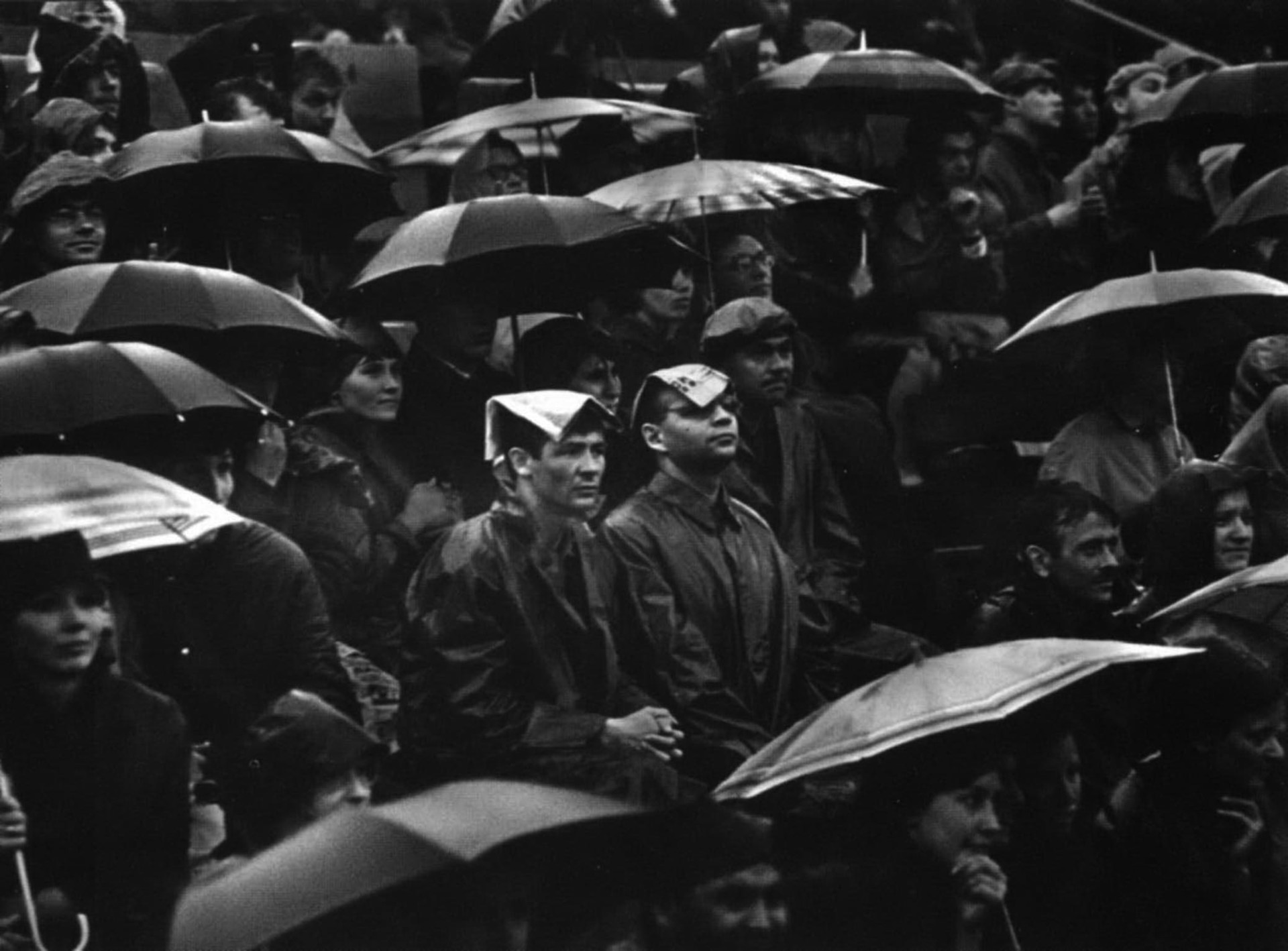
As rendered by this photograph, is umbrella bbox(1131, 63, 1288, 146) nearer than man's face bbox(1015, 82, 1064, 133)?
Yes

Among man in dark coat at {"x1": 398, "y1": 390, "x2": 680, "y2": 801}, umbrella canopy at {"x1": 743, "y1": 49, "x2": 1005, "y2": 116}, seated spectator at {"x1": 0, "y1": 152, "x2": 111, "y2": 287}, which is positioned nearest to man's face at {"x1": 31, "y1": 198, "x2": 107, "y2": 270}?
seated spectator at {"x1": 0, "y1": 152, "x2": 111, "y2": 287}

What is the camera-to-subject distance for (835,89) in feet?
36.4

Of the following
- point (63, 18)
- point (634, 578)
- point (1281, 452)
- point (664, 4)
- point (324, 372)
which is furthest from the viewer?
point (664, 4)

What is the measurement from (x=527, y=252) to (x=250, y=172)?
1.02 meters

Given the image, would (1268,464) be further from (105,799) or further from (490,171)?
(105,799)

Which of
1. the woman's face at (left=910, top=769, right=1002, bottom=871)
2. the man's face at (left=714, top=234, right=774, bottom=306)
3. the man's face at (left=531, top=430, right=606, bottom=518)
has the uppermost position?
the man's face at (left=531, top=430, right=606, bottom=518)

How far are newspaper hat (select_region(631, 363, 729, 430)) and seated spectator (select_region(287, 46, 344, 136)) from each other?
7.75 feet

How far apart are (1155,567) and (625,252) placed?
1959 mm

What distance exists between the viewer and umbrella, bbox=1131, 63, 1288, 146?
11531 millimetres

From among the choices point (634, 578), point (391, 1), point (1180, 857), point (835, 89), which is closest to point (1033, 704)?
point (1180, 857)

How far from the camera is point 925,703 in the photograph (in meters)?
7.28

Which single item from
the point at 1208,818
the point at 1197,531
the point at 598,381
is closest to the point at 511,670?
the point at 598,381

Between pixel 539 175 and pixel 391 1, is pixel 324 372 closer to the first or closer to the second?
pixel 539 175

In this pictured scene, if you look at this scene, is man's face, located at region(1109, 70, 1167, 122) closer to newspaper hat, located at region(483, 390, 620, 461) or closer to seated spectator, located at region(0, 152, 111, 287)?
newspaper hat, located at region(483, 390, 620, 461)
